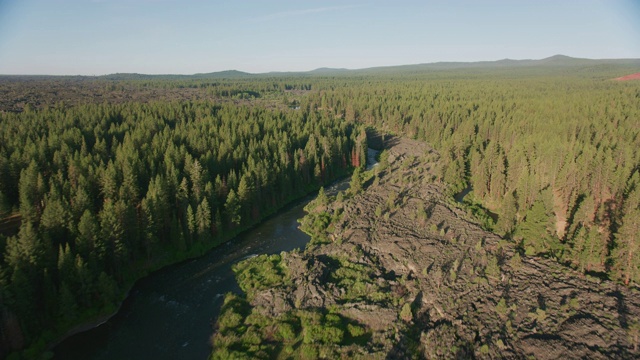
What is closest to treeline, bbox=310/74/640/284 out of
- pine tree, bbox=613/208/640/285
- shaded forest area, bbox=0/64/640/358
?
pine tree, bbox=613/208/640/285

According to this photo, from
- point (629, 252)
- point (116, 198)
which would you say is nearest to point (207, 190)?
point (116, 198)

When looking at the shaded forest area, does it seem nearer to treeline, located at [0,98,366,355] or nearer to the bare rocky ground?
treeline, located at [0,98,366,355]

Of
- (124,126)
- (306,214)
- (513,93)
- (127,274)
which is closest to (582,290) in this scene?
(306,214)

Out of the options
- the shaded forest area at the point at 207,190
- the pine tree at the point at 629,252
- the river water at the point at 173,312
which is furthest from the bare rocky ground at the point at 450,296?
the river water at the point at 173,312

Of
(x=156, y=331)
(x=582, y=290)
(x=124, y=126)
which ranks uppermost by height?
(x=124, y=126)

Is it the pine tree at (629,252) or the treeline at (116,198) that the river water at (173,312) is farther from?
the pine tree at (629,252)

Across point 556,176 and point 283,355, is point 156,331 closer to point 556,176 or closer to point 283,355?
point 283,355
